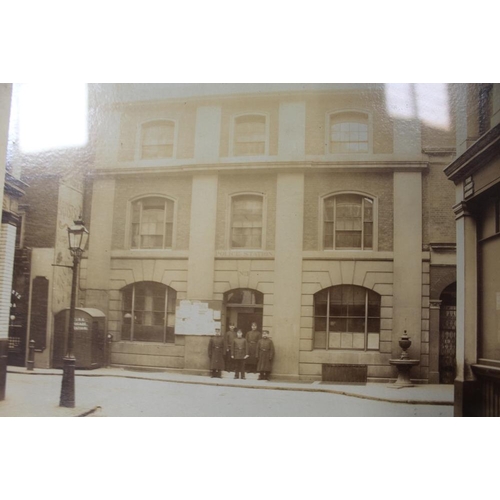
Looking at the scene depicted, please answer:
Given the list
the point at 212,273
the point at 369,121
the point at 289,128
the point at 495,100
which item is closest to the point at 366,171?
the point at 369,121

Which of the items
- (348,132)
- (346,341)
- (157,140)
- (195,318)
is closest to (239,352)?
(195,318)

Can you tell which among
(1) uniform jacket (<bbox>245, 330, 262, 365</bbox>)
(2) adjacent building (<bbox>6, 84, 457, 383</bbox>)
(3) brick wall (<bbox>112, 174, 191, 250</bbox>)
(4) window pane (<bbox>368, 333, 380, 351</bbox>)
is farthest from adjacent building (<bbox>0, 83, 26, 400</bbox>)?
(4) window pane (<bbox>368, 333, 380, 351</bbox>)

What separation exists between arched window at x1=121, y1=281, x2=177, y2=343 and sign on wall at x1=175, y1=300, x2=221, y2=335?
71 mm

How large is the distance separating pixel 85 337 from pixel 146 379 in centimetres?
71

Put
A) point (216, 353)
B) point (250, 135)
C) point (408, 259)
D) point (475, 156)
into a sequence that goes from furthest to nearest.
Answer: point (250, 135)
point (216, 353)
point (408, 259)
point (475, 156)

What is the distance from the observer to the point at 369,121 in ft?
18.3

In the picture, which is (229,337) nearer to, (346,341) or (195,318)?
(195,318)

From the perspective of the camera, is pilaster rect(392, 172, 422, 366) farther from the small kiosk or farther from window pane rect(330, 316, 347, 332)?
the small kiosk

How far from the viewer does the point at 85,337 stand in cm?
575

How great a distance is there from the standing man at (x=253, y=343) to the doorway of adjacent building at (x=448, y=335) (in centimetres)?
161

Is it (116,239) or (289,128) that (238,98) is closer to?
(289,128)

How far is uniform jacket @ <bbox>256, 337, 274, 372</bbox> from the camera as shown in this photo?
554 cm

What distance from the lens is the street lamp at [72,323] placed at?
5527 millimetres

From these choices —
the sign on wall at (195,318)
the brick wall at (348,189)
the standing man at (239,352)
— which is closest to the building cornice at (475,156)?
the brick wall at (348,189)
